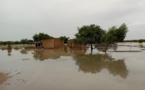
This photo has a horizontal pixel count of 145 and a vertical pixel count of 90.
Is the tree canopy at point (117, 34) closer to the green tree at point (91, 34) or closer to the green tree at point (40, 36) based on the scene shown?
the green tree at point (91, 34)

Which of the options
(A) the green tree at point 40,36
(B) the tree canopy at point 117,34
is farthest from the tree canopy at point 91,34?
(A) the green tree at point 40,36

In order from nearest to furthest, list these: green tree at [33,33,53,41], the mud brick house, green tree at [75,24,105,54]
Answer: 1. green tree at [75,24,105,54]
2. the mud brick house
3. green tree at [33,33,53,41]

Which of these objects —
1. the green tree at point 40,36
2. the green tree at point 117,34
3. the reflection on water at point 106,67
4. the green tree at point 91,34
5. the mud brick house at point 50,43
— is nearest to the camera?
the reflection on water at point 106,67

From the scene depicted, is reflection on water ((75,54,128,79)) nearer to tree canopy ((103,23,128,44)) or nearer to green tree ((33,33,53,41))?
tree canopy ((103,23,128,44))

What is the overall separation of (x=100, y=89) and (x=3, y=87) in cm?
610

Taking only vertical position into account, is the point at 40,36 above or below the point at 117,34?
above

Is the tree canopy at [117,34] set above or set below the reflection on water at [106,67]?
above

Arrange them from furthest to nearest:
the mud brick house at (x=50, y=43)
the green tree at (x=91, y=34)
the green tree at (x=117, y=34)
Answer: the mud brick house at (x=50, y=43), the green tree at (x=117, y=34), the green tree at (x=91, y=34)

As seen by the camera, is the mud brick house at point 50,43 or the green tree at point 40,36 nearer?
the mud brick house at point 50,43

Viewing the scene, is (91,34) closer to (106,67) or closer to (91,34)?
(91,34)

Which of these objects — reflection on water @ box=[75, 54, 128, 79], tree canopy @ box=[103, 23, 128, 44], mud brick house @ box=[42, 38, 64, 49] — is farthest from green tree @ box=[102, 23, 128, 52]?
reflection on water @ box=[75, 54, 128, 79]

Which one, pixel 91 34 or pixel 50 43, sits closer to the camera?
pixel 91 34

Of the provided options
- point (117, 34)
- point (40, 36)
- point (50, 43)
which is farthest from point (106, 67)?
point (40, 36)

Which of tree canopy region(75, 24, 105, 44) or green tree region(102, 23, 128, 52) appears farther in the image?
green tree region(102, 23, 128, 52)
